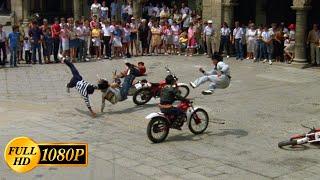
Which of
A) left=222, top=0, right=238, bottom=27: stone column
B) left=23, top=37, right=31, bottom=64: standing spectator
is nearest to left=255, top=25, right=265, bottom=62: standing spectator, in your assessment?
left=222, top=0, right=238, bottom=27: stone column

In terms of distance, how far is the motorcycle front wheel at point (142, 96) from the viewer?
15.2 meters

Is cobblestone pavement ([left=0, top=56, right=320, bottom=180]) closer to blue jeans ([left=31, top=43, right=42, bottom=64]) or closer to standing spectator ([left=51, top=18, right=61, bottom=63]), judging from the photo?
blue jeans ([left=31, top=43, right=42, bottom=64])

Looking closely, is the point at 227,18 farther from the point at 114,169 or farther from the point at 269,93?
the point at 114,169

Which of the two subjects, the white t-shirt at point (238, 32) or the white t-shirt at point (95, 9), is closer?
the white t-shirt at point (238, 32)

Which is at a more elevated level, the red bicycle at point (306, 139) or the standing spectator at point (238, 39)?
the standing spectator at point (238, 39)

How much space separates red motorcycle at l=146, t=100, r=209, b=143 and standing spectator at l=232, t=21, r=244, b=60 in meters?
11.4

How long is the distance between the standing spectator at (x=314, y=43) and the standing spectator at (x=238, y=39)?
2888 mm

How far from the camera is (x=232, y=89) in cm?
1727

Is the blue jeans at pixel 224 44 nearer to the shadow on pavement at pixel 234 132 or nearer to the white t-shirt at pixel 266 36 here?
the white t-shirt at pixel 266 36

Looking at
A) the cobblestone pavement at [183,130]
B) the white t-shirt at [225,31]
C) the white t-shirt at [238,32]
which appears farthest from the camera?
the white t-shirt at [225,31]

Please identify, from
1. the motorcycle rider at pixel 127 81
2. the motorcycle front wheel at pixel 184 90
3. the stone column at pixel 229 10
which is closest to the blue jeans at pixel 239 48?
the stone column at pixel 229 10

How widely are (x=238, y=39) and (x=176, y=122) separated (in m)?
12.1

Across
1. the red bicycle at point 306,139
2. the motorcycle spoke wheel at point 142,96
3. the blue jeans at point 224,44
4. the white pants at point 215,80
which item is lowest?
the red bicycle at point 306,139

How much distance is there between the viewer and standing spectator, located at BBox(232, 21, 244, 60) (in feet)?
75.3
